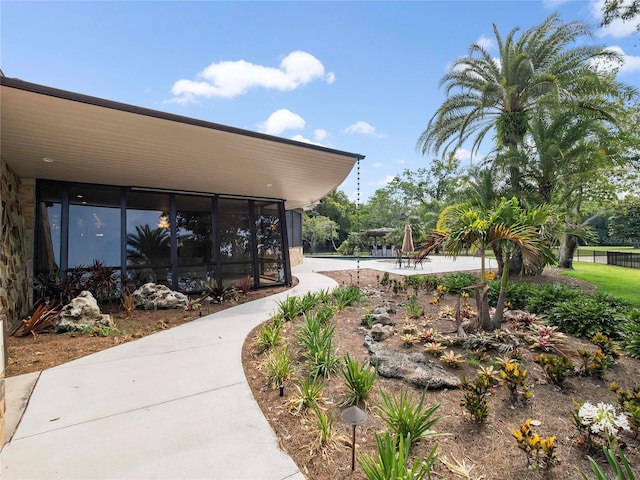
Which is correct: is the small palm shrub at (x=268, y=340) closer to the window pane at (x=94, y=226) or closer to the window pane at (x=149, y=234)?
the window pane at (x=149, y=234)

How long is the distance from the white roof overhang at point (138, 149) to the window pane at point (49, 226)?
1.44ft

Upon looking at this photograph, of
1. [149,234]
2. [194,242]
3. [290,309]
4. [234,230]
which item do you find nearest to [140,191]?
[149,234]

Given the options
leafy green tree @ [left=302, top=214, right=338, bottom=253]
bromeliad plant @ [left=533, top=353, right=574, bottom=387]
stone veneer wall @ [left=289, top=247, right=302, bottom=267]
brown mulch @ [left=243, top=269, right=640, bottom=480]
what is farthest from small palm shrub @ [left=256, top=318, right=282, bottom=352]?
leafy green tree @ [left=302, top=214, right=338, bottom=253]

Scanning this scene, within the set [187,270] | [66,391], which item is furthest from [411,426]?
[187,270]

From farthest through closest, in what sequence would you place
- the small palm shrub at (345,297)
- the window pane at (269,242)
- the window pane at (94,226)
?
the window pane at (269,242), the window pane at (94,226), the small palm shrub at (345,297)

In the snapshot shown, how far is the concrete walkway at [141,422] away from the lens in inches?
79.7

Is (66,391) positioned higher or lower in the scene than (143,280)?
lower

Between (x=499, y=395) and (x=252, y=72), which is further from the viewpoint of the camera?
(x=252, y=72)

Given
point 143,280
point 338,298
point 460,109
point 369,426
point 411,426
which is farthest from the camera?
point 460,109

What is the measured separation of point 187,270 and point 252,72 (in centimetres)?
606

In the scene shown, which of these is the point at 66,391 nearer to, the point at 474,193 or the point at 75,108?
the point at 75,108

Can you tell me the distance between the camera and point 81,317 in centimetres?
515

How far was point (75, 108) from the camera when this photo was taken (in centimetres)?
352

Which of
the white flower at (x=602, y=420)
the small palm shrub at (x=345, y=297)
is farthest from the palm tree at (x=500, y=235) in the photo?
the small palm shrub at (x=345, y=297)
